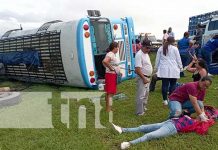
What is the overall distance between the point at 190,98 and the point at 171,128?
696mm

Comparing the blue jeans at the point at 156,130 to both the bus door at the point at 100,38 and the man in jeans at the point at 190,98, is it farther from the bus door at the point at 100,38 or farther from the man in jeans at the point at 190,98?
the bus door at the point at 100,38

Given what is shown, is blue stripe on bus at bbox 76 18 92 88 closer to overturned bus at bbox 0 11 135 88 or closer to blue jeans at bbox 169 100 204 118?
overturned bus at bbox 0 11 135 88

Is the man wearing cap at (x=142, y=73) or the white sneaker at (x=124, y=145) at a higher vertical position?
the man wearing cap at (x=142, y=73)

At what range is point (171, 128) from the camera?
18.0 feet

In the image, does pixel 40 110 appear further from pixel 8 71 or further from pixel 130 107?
pixel 8 71

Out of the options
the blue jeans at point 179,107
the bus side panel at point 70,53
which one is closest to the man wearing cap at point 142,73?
the blue jeans at point 179,107

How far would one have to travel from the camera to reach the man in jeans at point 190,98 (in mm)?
5711

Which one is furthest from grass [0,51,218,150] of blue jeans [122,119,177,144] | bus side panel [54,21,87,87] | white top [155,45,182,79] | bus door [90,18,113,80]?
bus door [90,18,113,80]

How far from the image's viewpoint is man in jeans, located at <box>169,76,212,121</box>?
5.71 m

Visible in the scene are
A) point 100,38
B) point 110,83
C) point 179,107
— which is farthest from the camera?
point 100,38

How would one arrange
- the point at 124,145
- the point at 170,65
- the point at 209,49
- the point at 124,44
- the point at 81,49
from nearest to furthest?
the point at 124,145 < the point at 170,65 < the point at 81,49 < the point at 124,44 < the point at 209,49

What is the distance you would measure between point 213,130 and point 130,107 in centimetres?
237

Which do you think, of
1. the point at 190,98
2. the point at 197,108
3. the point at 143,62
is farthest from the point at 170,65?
the point at 197,108

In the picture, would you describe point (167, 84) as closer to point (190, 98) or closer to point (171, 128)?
point (190, 98)
